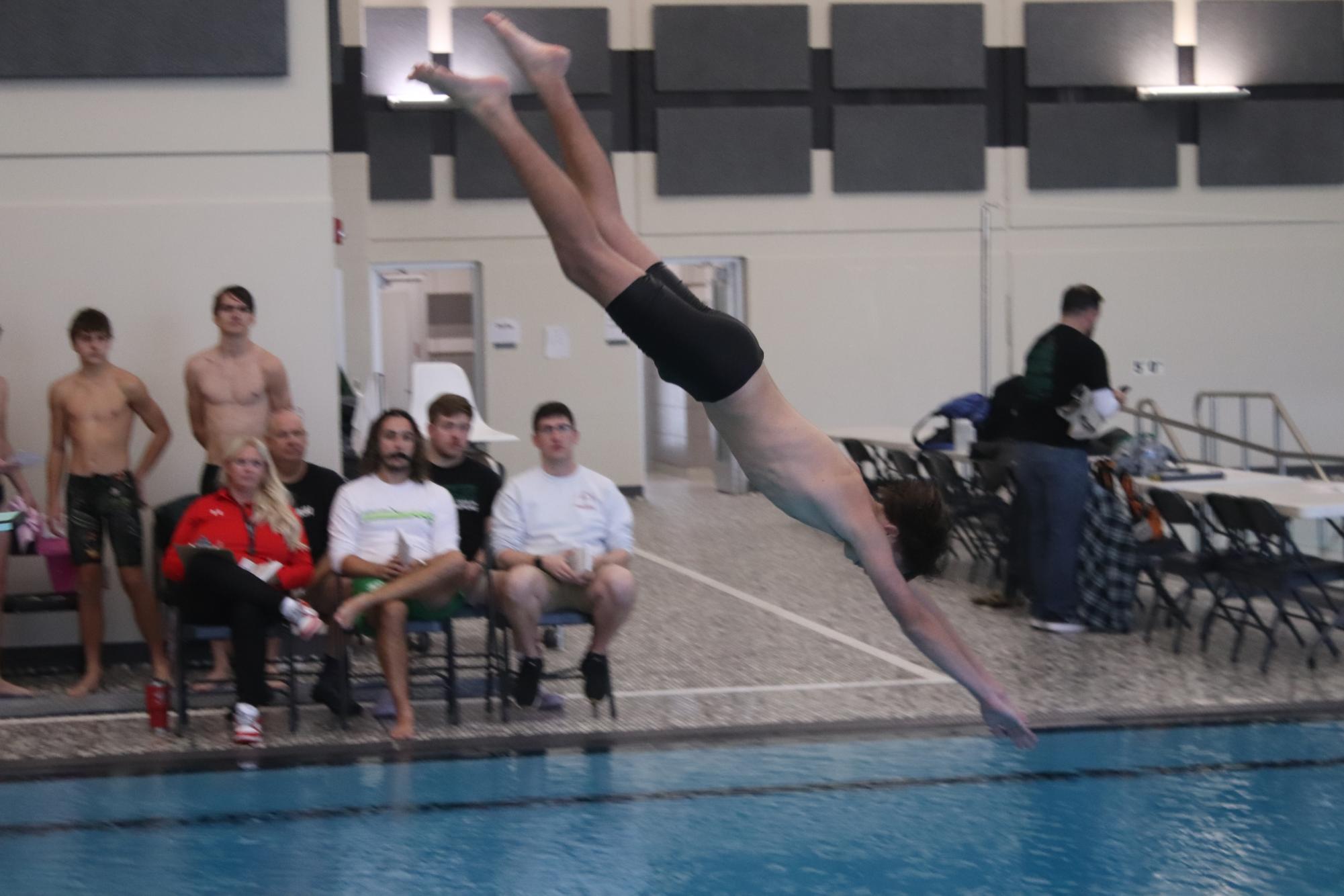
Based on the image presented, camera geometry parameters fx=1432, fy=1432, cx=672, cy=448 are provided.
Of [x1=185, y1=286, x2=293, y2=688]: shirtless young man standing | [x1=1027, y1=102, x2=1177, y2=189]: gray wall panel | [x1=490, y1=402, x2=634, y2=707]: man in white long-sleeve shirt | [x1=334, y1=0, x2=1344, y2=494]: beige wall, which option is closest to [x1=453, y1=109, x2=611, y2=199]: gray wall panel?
[x1=334, y1=0, x2=1344, y2=494]: beige wall

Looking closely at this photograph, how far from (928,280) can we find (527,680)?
28.2 feet

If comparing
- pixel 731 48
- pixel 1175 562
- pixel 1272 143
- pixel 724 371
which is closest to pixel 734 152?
pixel 731 48

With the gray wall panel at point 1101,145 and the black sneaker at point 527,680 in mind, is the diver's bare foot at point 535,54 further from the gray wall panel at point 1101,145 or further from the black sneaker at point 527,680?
the gray wall panel at point 1101,145

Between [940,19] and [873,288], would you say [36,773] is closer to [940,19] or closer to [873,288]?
[873,288]

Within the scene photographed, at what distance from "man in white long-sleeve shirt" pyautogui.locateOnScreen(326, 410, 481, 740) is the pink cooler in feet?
4.17

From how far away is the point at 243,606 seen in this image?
509 cm

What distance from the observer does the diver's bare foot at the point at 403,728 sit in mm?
5156

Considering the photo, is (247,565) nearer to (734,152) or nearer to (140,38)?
(140,38)

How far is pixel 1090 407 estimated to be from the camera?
21.6ft

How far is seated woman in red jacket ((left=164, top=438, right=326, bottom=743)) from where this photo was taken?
5094mm

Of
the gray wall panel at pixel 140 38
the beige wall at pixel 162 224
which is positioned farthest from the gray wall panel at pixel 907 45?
the gray wall panel at pixel 140 38

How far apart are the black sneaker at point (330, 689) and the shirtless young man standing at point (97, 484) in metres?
0.90

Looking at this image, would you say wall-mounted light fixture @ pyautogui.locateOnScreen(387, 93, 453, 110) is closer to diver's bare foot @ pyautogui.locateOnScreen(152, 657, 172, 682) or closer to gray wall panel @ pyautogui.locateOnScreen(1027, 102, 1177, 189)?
gray wall panel @ pyautogui.locateOnScreen(1027, 102, 1177, 189)

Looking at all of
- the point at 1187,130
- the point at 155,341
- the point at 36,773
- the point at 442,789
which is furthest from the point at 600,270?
the point at 1187,130
